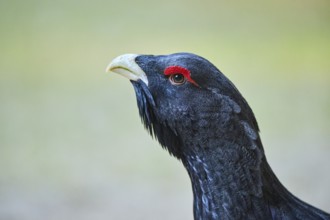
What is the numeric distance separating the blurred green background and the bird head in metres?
1.66

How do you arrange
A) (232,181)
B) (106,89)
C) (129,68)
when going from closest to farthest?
(232,181)
(129,68)
(106,89)

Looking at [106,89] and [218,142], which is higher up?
[106,89]

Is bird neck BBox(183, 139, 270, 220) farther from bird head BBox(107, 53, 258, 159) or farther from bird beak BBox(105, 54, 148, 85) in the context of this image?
bird beak BBox(105, 54, 148, 85)

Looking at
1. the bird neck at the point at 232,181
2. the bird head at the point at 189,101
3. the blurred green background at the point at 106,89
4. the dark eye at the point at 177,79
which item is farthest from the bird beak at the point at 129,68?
the blurred green background at the point at 106,89

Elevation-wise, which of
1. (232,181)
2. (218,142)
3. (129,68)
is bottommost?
(232,181)

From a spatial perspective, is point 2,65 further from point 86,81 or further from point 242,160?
point 242,160

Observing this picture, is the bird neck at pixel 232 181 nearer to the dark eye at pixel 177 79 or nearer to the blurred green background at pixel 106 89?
the dark eye at pixel 177 79

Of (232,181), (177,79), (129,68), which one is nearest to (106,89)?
(129,68)

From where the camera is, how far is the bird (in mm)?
1568

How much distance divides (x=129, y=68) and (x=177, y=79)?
0.19 m

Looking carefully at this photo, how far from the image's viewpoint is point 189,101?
63.1 inches

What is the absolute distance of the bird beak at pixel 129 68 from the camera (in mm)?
1681

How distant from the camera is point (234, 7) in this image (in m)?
3.43

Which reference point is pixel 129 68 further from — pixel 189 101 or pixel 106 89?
pixel 106 89
